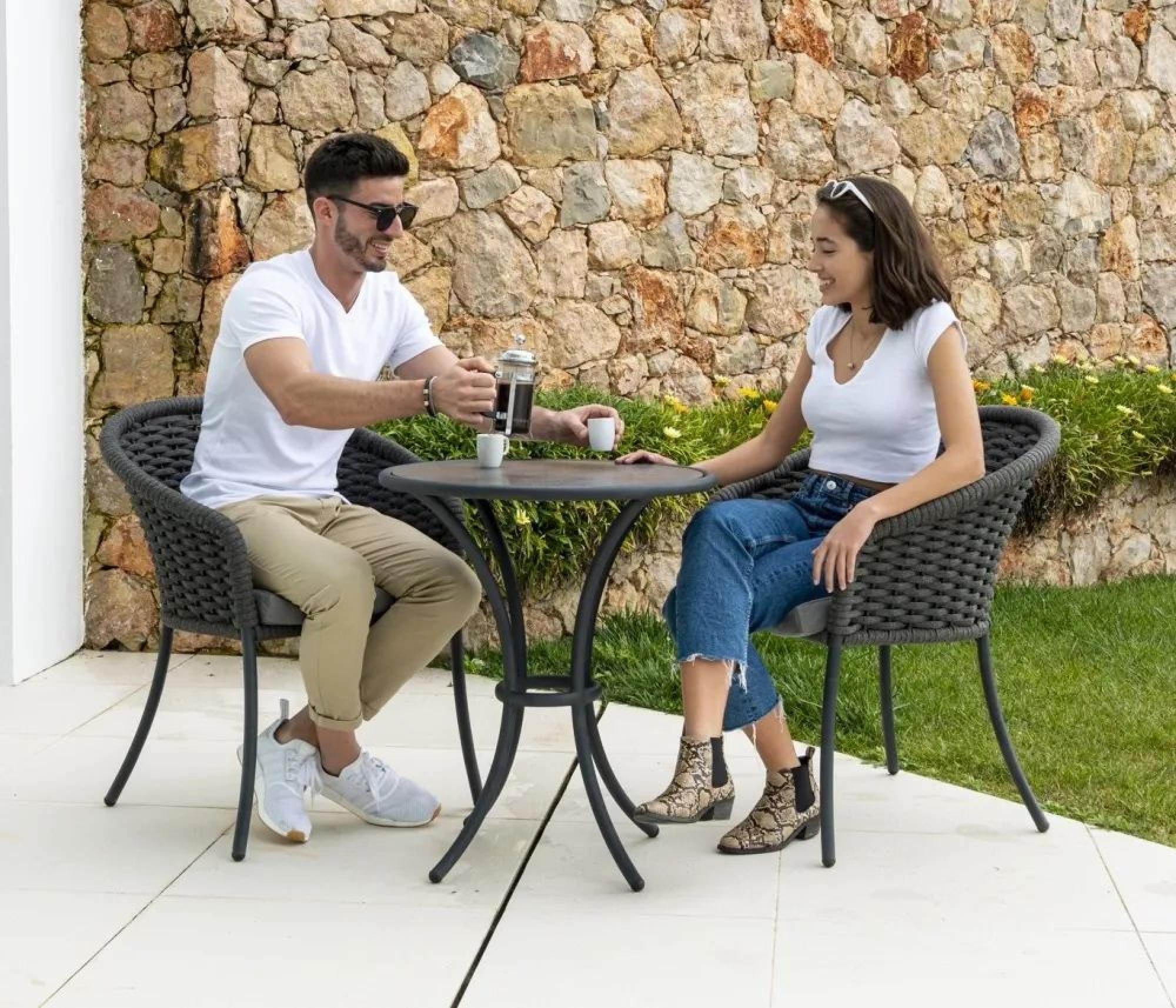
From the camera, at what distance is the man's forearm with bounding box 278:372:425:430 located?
321 centimetres

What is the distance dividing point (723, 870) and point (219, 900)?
3.09 feet

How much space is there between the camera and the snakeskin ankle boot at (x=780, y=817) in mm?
3293

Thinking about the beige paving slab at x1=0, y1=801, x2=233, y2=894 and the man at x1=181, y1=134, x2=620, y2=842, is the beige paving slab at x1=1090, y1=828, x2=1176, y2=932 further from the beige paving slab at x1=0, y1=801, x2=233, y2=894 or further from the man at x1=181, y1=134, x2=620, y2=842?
the beige paving slab at x1=0, y1=801, x2=233, y2=894

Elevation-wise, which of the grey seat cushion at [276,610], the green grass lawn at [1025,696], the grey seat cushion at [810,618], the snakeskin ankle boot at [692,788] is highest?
the grey seat cushion at [810,618]

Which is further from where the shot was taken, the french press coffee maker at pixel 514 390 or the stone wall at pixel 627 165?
the stone wall at pixel 627 165

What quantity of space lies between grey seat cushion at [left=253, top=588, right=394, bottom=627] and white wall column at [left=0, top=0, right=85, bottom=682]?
5.40 feet

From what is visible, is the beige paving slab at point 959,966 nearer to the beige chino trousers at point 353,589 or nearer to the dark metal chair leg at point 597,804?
the dark metal chair leg at point 597,804

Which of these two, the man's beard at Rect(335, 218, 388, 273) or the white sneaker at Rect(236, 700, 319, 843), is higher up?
the man's beard at Rect(335, 218, 388, 273)

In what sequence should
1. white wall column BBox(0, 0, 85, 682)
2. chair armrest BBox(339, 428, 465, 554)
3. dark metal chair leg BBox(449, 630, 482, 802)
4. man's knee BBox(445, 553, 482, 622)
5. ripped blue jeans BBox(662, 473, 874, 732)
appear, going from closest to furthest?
ripped blue jeans BBox(662, 473, 874, 732), man's knee BBox(445, 553, 482, 622), dark metal chair leg BBox(449, 630, 482, 802), chair armrest BBox(339, 428, 465, 554), white wall column BBox(0, 0, 85, 682)

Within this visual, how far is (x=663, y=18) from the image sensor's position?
6047mm

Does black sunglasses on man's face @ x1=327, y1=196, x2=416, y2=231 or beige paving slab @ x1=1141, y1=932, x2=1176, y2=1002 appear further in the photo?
black sunglasses on man's face @ x1=327, y1=196, x2=416, y2=231

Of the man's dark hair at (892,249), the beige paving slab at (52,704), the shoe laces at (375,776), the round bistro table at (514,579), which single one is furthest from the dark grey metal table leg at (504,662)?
the beige paving slab at (52,704)

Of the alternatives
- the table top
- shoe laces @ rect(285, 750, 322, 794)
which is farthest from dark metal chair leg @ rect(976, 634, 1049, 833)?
shoe laces @ rect(285, 750, 322, 794)

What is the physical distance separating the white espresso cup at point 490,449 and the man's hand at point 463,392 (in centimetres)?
Answer: 9
